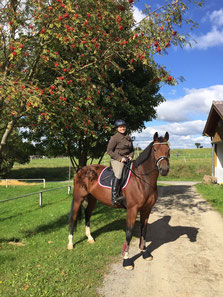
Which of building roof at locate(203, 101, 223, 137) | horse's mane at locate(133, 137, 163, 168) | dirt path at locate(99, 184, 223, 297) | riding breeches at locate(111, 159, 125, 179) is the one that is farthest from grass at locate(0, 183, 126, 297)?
building roof at locate(203, 101, 223, 137)

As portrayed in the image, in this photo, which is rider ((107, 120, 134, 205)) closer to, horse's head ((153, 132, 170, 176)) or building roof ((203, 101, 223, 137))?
horse's head ((153, 132, 170, 176))

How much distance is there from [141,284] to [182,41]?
5956 mm

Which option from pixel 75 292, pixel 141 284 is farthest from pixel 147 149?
pixel 75 292

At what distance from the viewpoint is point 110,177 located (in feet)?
20.4

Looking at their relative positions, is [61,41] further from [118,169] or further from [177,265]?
[177,265]

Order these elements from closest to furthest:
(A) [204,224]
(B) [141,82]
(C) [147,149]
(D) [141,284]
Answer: (D) [141,284]
(C) [147,149]
(A) [204,224]
(B) [141,82]

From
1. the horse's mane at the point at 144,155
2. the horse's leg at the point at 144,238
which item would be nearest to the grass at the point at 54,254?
the horse's leg at the point at 144,238

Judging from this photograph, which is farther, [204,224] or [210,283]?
[204,224]

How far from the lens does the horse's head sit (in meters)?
4.93

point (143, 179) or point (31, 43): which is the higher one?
point (31, 43)

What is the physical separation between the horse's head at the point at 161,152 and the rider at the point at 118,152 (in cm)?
89

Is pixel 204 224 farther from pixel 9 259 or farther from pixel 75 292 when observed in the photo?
pixel 9 259

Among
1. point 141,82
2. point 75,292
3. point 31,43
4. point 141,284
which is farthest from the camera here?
point 141,82

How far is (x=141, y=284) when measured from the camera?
4383 mm
